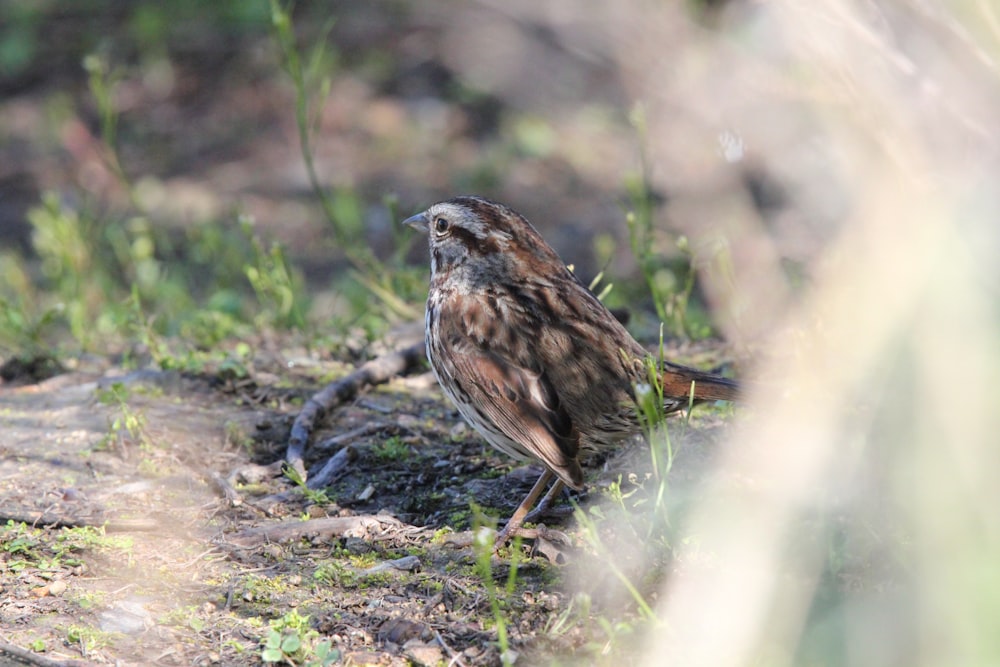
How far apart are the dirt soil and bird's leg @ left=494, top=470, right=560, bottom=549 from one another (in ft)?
0.32

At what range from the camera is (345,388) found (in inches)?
200

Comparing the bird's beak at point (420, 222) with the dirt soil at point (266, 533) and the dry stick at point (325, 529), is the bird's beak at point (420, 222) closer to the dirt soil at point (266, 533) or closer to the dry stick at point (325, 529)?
the dirt soil at point (266, 533)

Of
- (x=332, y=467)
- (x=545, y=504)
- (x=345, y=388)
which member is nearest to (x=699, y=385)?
(x=545, y=504)

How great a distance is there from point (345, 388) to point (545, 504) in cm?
133

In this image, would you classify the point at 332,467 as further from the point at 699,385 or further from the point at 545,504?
the point at 699,385

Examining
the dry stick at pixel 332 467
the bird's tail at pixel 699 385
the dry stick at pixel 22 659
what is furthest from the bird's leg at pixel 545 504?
the dry stick at pixel 22 659

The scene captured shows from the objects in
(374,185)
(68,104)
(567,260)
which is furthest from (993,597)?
(68,104)

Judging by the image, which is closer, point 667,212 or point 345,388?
point 345,388

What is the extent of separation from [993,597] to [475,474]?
2.58 metres

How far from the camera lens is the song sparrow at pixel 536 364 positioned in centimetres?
388

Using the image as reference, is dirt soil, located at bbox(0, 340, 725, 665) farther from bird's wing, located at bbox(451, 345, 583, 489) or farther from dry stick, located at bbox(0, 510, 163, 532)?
bird's wing, located at bbox(451, 345, 583, 489)

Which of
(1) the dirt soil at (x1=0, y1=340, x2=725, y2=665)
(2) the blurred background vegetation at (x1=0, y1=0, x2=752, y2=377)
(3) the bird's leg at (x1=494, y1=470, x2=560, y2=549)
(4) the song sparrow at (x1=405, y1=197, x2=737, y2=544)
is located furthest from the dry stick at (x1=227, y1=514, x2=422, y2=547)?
(2) the blurred background vegetation at (x1=0, y1=0, x2=752, y2=377)

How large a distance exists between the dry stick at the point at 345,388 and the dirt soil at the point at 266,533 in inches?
2.5

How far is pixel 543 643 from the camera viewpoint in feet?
10.4
